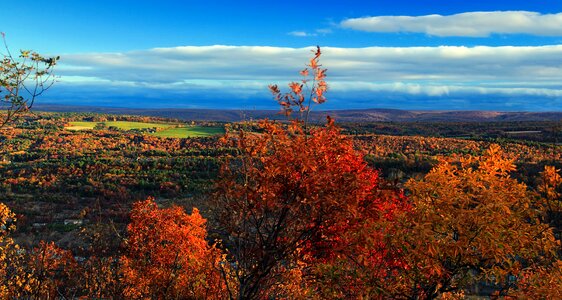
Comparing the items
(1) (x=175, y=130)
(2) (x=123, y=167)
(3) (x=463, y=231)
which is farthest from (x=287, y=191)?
(1) (x=175, y=130)

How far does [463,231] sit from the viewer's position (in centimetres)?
983

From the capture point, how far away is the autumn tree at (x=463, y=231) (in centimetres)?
947

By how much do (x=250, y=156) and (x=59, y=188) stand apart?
6908 centimetres

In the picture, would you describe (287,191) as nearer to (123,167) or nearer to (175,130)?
(123,167)

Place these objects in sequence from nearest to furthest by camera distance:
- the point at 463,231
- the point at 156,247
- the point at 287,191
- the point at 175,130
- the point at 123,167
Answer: the point at 287,191
the point at 463,231
the point at 156,247
the point at 123,167
the point at 175,130

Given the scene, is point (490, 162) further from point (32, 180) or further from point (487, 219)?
point (32, 180)

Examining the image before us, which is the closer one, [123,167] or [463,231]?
[463,231]

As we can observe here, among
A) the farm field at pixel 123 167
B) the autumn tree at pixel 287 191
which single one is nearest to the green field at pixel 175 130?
the farm field at pixel 123 167

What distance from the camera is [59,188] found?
221ft

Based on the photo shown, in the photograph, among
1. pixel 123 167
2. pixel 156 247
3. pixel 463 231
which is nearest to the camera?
pixel 463 231

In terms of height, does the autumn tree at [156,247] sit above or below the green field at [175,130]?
below

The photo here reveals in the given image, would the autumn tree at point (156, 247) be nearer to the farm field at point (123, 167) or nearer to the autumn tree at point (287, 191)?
the farm field at point (123, 167)

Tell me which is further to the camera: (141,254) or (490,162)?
(141,254)

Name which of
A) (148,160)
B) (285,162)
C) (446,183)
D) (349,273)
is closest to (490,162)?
(446,183)
